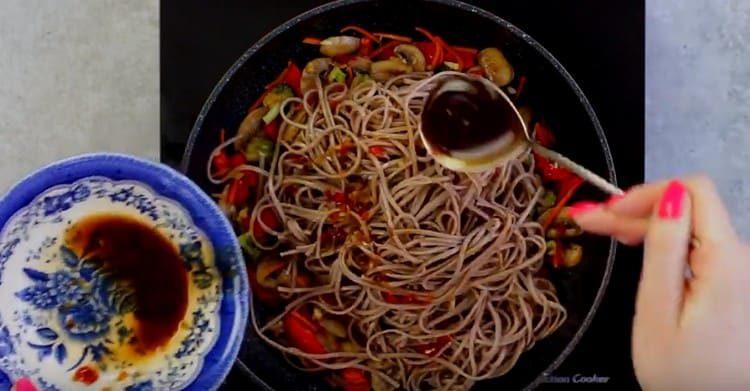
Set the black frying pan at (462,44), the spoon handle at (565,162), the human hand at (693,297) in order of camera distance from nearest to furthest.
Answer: the human hand at (693,297), the spoon handle at (565,162), the black frying pan at (462,44)

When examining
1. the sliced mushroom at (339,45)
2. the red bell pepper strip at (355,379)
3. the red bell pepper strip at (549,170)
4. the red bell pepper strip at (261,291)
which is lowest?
the red bell pepper strip at (355,379)

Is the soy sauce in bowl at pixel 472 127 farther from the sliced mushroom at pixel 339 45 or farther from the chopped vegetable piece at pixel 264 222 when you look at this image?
the chopped vegetable piece at pixel 264 222

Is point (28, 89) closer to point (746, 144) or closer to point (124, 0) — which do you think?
point (124, 0)

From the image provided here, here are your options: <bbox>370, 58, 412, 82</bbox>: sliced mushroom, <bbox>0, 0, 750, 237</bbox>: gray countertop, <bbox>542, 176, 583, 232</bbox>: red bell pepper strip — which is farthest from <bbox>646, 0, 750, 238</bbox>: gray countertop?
<bbox>370, 58, 412, 82</bbox>: sliced mushroom

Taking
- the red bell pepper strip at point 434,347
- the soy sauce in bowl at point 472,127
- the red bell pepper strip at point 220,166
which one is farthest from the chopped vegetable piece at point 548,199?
the red bell pepper strip at point 220,166

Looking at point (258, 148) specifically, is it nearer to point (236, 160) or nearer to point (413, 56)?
point (236, 160)

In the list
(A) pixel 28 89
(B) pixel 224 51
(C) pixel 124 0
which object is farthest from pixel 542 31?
(A) pixel 28 89
